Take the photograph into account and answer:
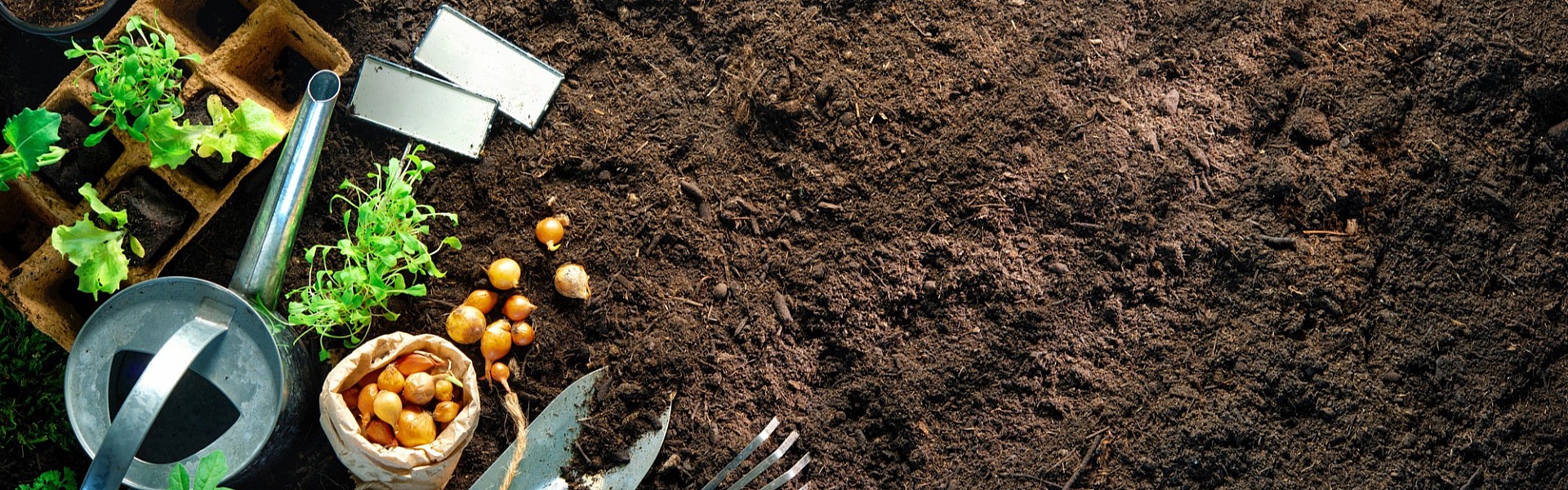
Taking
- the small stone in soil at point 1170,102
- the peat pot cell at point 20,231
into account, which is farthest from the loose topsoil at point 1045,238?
the peat pot cell at point 20,231

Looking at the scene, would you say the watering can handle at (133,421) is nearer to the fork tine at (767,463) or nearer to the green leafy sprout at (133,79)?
the green leafy sprout at (133,79)

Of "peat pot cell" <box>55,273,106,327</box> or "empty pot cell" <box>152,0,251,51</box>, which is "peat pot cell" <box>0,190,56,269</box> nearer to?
"peat pot cell" <box>55,273,106,327</box>

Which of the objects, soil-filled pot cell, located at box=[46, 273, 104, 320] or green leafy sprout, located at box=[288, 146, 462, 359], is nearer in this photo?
green leafy sprout, located at box=[288, 146, 462, 359]

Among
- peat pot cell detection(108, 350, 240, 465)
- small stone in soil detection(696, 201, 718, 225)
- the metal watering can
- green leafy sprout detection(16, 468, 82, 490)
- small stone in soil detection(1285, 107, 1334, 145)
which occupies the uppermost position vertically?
small stone in soil detection(1285, 107, 1334, 145)

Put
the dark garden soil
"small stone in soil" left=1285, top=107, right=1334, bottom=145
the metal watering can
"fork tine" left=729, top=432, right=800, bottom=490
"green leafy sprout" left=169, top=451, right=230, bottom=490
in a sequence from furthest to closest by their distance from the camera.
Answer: the dark garden soil → "small stone in soil" left=1285, top=107, right=1334, bottom=145 → "fork tine" left=729, top=432, right=800, bottom=490 → the metal watering can → "green leafy sprout" left=169, top=451, right=230, bottom=490

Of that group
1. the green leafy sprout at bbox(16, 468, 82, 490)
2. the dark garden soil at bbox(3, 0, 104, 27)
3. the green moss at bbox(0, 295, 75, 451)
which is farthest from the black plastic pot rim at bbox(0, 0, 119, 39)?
the green leafy sprout at bbox(16, 468, 82, 490)
